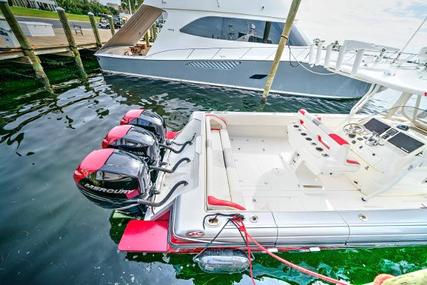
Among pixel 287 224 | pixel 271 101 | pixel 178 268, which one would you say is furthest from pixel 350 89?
pixel 178 268

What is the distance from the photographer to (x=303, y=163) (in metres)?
3.19

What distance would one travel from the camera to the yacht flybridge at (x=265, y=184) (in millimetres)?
2039

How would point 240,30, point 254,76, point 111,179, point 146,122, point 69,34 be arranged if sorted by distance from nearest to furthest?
1. point 111,179
2. point 146,122
3. point 254,76
4. point 240,30
5. point 69,34

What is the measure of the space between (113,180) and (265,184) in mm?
2053

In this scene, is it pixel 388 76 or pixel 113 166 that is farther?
pixel 388 76

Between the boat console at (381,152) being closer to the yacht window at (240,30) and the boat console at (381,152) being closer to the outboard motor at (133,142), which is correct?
the outboard motor at (133,142)

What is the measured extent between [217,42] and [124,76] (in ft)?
14.1

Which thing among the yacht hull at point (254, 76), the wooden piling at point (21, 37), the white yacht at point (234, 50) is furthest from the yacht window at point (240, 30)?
the wooden piling at point (21, 37)

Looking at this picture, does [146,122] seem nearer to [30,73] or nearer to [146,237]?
[146,237]

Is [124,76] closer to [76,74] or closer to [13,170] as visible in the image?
[76,74]

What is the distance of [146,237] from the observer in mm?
2164

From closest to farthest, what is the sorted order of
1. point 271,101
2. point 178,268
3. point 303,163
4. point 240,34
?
point 178,268
point 303,163
point 271,101
point 240,34

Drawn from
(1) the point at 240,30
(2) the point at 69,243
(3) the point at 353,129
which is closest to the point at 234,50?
(1) the point at 240,30

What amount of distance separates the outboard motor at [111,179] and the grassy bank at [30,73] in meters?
6.88
